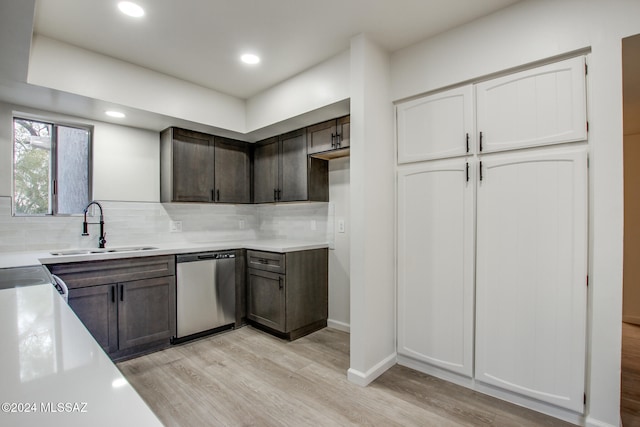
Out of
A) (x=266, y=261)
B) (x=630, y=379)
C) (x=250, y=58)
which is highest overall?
(x=250, y=58)

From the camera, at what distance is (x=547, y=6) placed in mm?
1833

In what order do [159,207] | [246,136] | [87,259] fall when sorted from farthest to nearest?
[246,136]
[159,207]
[87,259]

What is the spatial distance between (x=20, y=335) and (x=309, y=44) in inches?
94.0

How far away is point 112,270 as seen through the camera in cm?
255

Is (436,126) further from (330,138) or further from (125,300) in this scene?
(125,300)

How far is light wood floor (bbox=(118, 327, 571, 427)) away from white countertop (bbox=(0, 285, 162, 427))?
1401 millimetres

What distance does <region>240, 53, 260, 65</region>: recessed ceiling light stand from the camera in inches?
102

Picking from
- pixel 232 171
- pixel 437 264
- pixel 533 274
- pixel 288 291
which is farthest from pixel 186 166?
pixel 533 274

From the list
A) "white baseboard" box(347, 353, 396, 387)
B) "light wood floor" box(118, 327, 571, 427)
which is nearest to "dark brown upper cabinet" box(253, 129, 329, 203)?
"light wood floor" box(118, 327, 571, 427)

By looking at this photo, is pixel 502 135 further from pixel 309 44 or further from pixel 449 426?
pixel 449 426

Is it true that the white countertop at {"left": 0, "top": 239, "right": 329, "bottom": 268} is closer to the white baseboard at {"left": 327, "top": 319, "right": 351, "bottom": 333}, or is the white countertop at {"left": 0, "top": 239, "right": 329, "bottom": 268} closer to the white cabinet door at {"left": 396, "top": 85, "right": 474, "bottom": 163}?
the white baseboard at {"left": 327, "top": 319, "right": 351, "bottom": 333}

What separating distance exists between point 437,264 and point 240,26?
220cm

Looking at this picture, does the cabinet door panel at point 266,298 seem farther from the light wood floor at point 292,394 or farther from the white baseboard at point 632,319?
the white baseboard at point 632,319

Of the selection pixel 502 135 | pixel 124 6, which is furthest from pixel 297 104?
pixel 502 135
